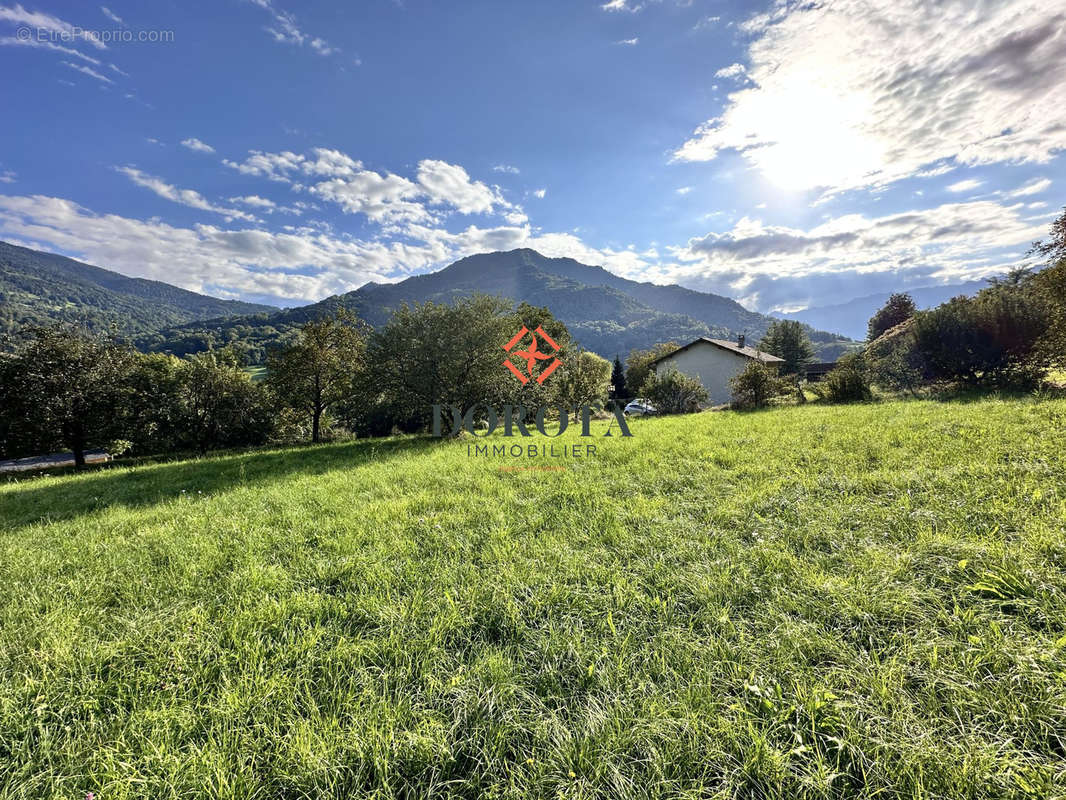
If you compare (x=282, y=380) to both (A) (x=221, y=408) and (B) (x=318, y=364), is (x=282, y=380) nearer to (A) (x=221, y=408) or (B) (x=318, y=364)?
(B) (x=318, y=364)

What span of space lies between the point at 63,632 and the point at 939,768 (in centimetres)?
571

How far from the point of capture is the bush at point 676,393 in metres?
21.5

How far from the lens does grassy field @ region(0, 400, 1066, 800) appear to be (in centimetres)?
180

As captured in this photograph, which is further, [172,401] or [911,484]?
[172,401]

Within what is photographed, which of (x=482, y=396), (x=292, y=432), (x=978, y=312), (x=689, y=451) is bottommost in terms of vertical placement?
(x=292, y=432)

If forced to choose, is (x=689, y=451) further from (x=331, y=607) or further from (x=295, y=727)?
(x=295, y=727)

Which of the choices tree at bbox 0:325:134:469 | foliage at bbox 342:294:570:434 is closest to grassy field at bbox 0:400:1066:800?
foliage at bbox 342:294:570:434

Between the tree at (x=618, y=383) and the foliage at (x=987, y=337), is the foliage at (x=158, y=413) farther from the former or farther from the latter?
the tree at (x=618, y=383)

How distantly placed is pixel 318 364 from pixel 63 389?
8282 millimetres

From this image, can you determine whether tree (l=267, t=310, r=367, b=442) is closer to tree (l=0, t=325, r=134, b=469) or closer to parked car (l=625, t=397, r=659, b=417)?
tree (l=0, t=325, r=134, b=469)

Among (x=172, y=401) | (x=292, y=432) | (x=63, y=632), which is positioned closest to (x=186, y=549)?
(x=63, y=632)

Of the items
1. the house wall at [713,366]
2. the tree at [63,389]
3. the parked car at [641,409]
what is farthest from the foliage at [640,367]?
the tree at [63,389]

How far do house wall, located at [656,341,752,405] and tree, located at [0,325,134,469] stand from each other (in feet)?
108

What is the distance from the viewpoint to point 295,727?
79.3 inches
